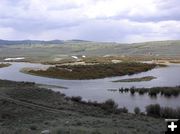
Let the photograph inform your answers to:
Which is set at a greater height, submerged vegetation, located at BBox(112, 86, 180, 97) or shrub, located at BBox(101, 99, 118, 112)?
shrub, located at BBox(101, 99, 118, 112)

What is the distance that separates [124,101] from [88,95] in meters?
5.55

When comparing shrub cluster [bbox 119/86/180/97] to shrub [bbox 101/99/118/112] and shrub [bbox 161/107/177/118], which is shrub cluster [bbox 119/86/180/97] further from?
shrub [bbox 161/107/177/118]

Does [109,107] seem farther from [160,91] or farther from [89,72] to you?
[89,72]

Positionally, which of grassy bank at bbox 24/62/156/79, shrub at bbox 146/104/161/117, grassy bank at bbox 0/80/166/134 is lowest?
grassy bank at bbox 24/62/156/79

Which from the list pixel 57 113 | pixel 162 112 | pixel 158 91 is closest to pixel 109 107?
pixel 162 112

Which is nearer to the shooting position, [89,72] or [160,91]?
[160,91]

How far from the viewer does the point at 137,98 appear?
42844mm

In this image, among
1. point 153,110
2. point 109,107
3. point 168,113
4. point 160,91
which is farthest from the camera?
point 160,91

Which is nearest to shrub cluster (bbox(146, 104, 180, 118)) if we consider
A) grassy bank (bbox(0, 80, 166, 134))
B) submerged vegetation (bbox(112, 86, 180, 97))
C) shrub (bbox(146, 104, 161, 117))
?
shrub (bbox(146, 104, 161, 117))

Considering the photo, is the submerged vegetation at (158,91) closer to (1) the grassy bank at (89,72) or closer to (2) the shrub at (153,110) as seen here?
(2) the shrub at (153,110)

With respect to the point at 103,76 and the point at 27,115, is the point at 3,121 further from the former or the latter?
the point at 103,76

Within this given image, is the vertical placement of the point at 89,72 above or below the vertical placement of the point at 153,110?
below

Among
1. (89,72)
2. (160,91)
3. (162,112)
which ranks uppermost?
(162,112)

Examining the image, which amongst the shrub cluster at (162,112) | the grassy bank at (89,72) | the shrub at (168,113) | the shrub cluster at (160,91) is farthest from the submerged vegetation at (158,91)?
the grassy bank at (89,72)
